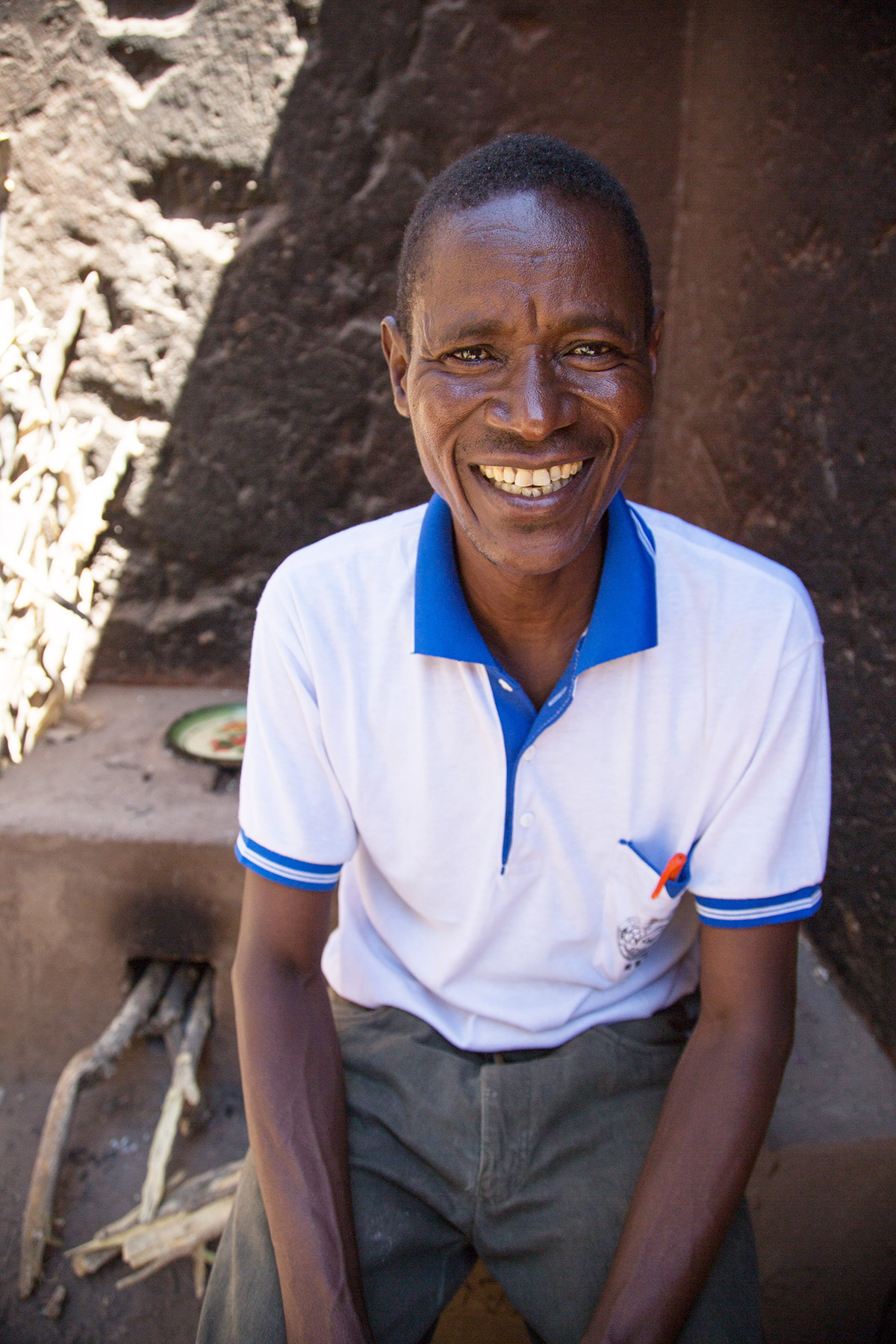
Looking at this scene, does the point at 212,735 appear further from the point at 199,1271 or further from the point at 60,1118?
the point at 199,1271

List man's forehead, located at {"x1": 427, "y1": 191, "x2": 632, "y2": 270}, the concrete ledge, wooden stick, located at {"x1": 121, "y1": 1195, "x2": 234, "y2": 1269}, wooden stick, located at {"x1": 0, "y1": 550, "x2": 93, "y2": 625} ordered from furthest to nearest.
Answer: wooden stick, located at {"x1": 0, "y1": 550, "x2": 93, "y2": 625} < the concrete ledge < wooden stick, located at {"x1": 121, "y1": 1195, "x2": 234, "y2": 1269} < man's forehead, located at {"x1": 427, "y1": 191, "x2": 632, "y2": 270}

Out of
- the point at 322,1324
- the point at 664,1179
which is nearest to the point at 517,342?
the point at 664,1179

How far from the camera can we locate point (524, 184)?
107 centimetres

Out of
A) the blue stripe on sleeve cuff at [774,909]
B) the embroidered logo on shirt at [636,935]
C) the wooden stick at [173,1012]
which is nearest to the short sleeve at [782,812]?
the blue stripe on sleeve cuff at [774,909]

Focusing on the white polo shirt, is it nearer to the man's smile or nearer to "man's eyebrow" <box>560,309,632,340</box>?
the man's smile

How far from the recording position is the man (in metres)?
1.09

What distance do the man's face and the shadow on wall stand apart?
4.49 ft

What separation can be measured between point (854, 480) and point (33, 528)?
1758 millimetres

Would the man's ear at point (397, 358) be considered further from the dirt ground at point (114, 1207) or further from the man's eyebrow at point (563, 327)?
the dirt ground at point (114, 1207)

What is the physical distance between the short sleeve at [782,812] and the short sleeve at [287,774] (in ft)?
1.59

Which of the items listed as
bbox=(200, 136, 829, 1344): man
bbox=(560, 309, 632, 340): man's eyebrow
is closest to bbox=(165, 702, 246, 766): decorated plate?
bbox=(200, 136, 829, 1344): man

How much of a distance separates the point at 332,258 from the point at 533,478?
1.54 metres

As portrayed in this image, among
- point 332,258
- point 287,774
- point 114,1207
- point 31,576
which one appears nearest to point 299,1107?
point 287,774

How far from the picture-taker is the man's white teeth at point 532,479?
1.13 m
